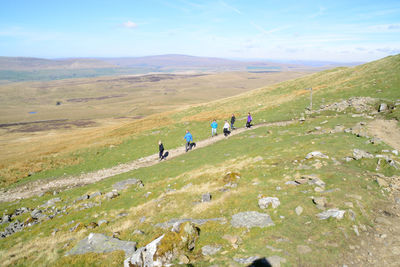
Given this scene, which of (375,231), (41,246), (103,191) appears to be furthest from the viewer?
(103,191)

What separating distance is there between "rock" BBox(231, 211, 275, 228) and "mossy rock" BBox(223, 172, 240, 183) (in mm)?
6021

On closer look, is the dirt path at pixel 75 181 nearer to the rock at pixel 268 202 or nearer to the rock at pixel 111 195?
the rock at pixel 111 195

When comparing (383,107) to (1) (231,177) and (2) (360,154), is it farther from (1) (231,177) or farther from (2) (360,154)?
(1) (231,177)

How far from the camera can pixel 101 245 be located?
13.0m

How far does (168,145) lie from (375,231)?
33.5 meters

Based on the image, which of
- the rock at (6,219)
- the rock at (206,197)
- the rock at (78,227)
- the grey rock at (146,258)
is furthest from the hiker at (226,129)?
the rock at (6,219)

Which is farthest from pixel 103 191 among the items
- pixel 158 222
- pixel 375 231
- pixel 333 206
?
pixel 375 231

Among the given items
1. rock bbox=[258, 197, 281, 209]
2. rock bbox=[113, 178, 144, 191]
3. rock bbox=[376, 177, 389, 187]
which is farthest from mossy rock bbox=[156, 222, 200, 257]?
rock bbox=[113, 178, 144, 191]

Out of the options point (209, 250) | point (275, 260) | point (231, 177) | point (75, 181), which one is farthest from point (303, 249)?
point (75, 181)

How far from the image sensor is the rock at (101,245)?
41.3 feet

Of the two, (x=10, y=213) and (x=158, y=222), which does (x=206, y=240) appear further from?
(x=10, y=213)

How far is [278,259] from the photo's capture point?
999 cm

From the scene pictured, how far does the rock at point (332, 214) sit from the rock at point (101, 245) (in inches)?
410

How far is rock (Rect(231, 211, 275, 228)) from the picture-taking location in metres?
12.7
